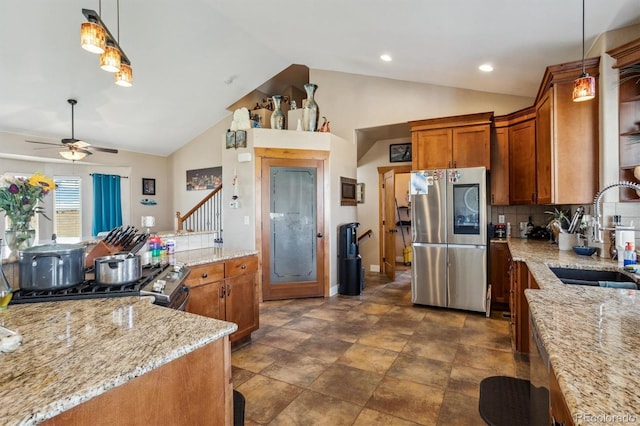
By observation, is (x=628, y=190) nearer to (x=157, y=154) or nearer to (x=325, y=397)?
(x=325, y=397)

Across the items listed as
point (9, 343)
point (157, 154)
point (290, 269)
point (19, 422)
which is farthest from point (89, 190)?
point (19, 422)

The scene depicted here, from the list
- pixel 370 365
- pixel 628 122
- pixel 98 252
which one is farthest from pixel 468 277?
pixel 98 252

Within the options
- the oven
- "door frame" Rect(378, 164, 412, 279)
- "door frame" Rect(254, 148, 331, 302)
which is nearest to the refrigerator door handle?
"door frame" Rect(254, 148, 331, 302)

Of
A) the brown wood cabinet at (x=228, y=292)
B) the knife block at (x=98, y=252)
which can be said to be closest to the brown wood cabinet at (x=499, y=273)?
the brown wood cabinet at (x=228, y=292)

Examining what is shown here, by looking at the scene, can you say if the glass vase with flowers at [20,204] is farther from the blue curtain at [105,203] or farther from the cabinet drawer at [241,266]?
the blue curtain at [105,203]

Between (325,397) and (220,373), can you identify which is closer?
(220,373)

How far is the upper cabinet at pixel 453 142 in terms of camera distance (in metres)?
4.05

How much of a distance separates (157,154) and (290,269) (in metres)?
5.25

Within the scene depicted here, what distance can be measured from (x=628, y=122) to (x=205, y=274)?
140 inches

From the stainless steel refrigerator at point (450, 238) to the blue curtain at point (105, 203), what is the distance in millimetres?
6330

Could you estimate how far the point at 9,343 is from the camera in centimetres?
99

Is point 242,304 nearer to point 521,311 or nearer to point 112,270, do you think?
point 112,270

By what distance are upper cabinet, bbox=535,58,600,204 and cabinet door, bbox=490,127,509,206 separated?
1.16 m

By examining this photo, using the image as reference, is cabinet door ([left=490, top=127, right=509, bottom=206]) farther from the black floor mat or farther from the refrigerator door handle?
the black floor mat
